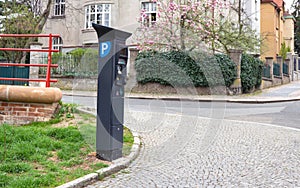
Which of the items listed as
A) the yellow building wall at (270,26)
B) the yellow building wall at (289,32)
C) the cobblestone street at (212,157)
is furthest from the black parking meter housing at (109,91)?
the yellow building wall at (289,32)

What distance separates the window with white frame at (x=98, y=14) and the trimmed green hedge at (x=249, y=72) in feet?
43.1

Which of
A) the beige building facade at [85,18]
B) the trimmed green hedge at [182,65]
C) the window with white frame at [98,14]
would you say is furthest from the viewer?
the window with white frame at [98,14]

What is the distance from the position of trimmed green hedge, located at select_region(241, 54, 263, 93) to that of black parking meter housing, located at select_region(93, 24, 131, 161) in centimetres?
1607

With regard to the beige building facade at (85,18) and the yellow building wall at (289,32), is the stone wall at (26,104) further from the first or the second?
the yellow building wall at (289,32)

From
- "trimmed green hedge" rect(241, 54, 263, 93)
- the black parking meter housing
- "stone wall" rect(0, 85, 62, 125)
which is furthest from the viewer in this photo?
"trimmed green hedge" rect(241, 54, 263, 93)

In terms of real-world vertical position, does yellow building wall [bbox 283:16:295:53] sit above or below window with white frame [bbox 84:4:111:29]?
above

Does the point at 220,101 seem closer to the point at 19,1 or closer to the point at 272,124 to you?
the point at 272,124

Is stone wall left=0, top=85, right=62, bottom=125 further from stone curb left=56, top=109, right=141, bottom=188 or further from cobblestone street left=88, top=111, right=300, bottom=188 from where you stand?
stone curb left=56, top=109, right=141, bottom=188

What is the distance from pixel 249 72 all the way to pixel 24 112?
53.3 ft

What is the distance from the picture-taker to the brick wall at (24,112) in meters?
7.57

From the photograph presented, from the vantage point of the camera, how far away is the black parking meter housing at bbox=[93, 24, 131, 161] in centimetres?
536

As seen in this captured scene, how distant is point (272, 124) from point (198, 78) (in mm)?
9936

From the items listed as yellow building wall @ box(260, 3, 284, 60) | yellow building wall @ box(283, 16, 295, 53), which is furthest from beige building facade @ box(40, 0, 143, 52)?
yellow building wall @ box(283, 16, 295, 53)

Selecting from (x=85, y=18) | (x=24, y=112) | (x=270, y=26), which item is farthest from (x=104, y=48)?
(x=270, y=26)
